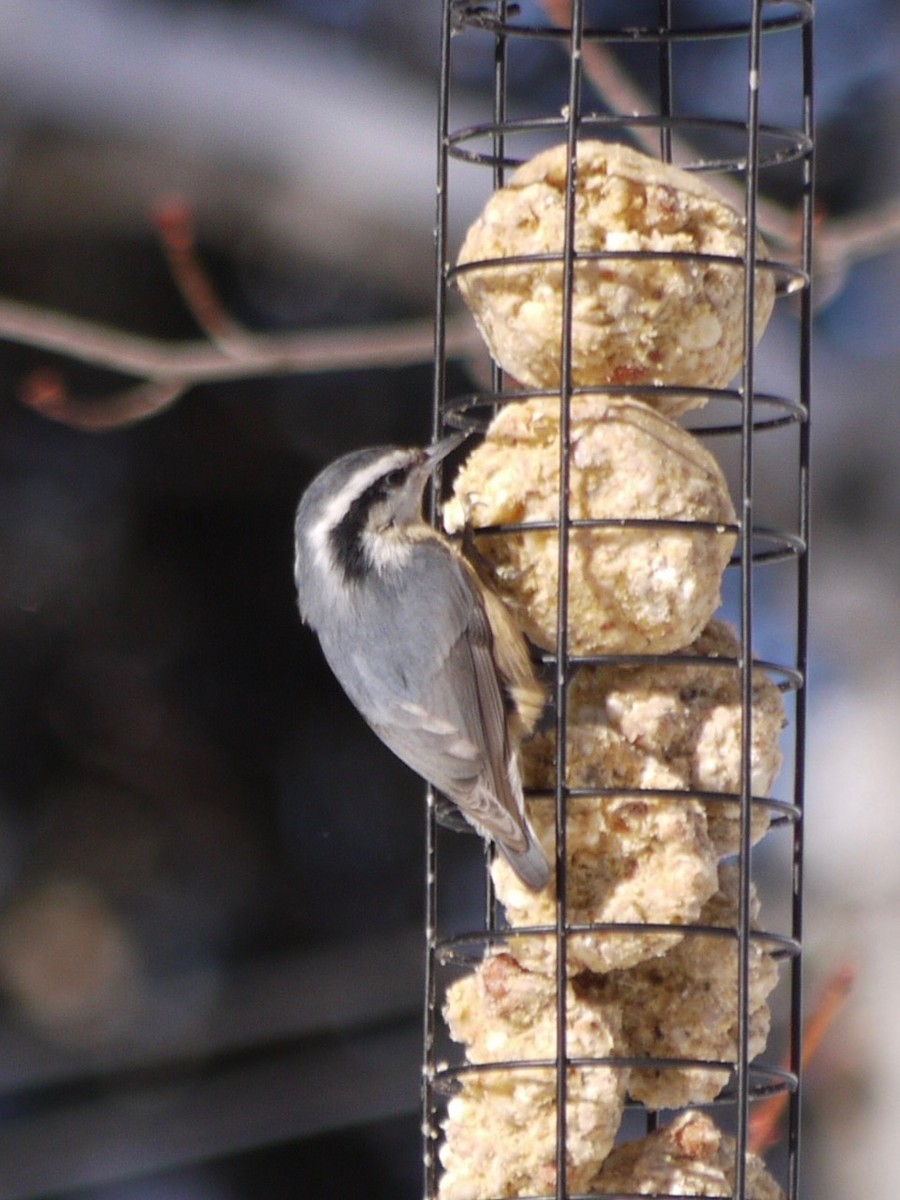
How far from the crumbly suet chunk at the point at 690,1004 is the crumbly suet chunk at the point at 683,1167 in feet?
0.14

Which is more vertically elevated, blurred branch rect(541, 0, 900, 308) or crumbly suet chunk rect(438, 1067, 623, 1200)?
blurred branch rect(541, 0, 900, 308)

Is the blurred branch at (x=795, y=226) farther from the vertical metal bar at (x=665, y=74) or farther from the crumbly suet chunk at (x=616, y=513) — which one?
the crumbly suet chunk at (x=616, y=513)

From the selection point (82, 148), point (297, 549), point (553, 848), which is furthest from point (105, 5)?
point (553, 848)

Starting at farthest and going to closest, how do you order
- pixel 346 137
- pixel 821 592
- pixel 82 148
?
pixel 82 148 → pixel 346 137 → pixel 821 592

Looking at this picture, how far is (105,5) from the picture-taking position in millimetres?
6305

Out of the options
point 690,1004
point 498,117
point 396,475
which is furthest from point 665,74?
point 690,1004

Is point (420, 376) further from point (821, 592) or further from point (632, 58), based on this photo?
point (821, 592)

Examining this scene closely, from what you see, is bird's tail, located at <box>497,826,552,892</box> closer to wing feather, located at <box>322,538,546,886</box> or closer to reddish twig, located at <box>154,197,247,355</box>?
wing feather, located at <box>322,538,546,886</box>

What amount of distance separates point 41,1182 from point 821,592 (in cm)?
313

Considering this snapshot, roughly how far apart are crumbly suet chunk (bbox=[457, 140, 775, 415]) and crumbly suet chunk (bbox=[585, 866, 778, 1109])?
2.74ft

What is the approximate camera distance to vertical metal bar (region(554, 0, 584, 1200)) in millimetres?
3102

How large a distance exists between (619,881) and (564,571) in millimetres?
476

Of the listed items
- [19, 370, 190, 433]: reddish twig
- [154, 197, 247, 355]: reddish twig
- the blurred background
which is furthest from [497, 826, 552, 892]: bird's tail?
the blurred background

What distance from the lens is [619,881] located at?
3262mm
